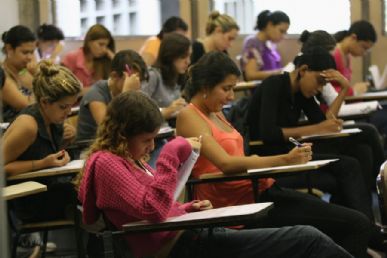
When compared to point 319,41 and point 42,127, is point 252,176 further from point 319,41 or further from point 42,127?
point 319,41

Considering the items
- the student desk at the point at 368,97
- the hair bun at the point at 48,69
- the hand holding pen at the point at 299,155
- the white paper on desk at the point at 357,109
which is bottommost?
the hand holding pen at the point at 299,155

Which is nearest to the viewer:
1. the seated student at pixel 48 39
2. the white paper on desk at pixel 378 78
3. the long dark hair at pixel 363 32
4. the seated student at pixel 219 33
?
the long dark hair at pixel 363 32

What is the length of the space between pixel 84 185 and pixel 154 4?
619 cm

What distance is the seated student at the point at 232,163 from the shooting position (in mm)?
3877

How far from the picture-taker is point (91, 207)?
303 centimetres

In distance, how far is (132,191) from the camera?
292cm

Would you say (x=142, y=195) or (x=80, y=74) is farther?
(x=80, y=74)

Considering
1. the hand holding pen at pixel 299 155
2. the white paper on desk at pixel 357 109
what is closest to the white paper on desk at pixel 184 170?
the hand holding pen at pixel 299 155

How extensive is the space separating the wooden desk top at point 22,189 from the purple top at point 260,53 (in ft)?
15.0

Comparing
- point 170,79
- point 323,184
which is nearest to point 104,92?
point 170,79

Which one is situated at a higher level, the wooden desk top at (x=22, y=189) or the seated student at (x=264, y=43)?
the seated student at (x=264, y=43)

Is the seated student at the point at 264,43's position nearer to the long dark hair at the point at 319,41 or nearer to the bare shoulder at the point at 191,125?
the long dark hair at the point at 319,41

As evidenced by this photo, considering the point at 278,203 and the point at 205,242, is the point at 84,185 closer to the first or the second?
the point at 205,242

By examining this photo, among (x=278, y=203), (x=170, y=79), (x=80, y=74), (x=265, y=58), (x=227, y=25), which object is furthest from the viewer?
(x=265, y=58)
